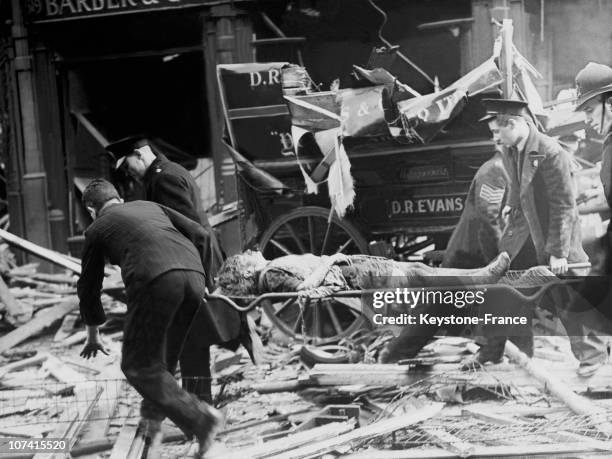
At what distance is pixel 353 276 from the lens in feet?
15.6

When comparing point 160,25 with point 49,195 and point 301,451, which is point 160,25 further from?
point 301,451

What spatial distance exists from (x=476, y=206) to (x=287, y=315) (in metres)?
1.31

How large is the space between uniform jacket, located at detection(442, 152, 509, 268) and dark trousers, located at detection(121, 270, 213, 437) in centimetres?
149

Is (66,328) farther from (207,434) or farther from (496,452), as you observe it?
(496,452)

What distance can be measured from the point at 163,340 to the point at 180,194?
84cm

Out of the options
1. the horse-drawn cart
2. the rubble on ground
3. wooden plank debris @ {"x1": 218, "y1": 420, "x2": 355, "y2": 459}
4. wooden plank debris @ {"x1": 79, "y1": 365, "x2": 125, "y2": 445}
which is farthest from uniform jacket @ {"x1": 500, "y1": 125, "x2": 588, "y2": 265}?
wooden plank debris @ {"x1": 79, "y1": 365, "x2": 125, "y2": 445}

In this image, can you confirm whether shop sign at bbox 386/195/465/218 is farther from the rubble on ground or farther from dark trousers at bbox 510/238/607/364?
the rubble on ground

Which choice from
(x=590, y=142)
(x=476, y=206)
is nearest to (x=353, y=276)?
(x=476, y=206)

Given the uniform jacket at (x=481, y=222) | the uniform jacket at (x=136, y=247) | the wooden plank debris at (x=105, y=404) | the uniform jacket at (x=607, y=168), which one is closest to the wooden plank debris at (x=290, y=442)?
the wooden plank debris at (x=105, y=404)

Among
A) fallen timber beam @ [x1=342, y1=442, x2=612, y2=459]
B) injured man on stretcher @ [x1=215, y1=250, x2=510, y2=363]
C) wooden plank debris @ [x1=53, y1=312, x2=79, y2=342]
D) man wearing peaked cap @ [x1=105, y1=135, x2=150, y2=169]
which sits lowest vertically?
fallen timber beam @ [x1=342, y1=442, x2=612, y2=459]

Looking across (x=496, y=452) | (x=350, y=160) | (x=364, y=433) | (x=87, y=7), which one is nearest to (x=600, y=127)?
(x=350, y=160)

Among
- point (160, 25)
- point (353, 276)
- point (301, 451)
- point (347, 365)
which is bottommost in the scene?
point (301, 451)

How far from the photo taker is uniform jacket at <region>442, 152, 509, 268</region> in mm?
4633

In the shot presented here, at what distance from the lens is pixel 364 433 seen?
4531mm
